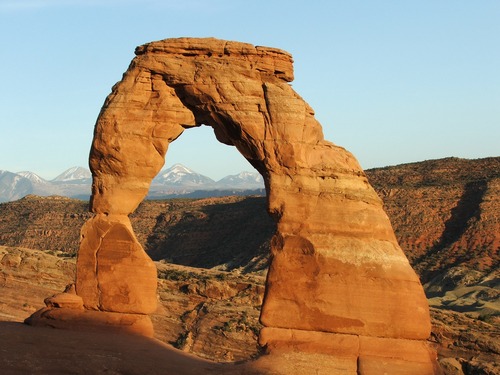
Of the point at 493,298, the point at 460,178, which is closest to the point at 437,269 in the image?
the point at 493,298

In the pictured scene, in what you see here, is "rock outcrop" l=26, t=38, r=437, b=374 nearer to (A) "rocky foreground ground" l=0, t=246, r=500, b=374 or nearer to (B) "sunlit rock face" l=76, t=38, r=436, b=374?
(B) "sunlit rock face" l=76, t=38, r=436, b=374

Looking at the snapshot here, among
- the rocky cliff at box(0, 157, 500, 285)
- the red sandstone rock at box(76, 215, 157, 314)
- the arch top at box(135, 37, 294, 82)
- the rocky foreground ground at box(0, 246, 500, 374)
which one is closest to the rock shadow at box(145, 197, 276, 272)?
the rocky cliff at box(0, 157, 500, 285)

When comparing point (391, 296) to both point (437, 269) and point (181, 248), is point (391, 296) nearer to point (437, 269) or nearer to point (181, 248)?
point (437, 269)

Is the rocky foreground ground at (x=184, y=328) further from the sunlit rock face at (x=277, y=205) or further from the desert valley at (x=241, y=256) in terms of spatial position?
the sunlit rock face at (x=277, y=205)

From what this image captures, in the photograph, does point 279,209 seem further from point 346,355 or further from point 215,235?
point 215,235

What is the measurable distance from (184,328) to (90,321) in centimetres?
1303

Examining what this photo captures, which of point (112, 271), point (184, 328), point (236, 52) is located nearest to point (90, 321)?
point (112, 271)

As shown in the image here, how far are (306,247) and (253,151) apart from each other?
8.40ft

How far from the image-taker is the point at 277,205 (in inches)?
744

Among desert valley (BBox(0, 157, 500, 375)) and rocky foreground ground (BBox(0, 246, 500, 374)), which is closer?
rocky foreground ground (BBox(0, 246, 500, 374))

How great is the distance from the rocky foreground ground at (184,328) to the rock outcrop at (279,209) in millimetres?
1783

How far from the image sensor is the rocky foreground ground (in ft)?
58.1

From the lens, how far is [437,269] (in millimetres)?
56188

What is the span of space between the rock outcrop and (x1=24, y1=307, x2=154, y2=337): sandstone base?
19cm
